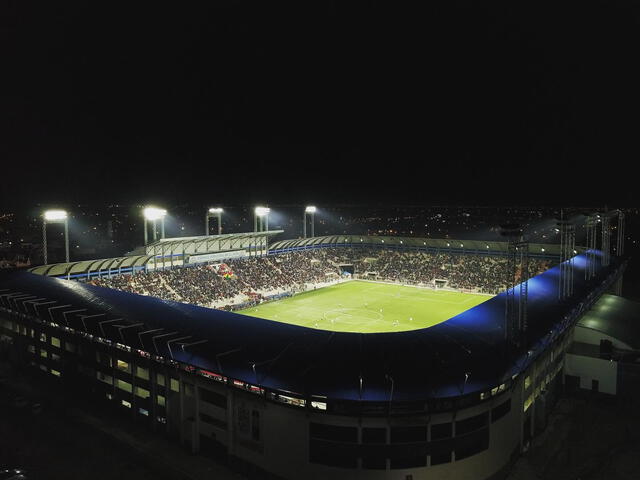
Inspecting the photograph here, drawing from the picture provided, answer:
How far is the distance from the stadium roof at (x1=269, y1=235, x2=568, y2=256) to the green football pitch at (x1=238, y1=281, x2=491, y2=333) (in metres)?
9.47

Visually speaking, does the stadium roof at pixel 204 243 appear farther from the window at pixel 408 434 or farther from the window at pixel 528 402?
the window at pixel 408 434

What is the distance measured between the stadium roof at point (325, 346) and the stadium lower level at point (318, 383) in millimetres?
66

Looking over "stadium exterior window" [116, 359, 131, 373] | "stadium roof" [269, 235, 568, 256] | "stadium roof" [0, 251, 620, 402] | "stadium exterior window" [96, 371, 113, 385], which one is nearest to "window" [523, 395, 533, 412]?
"stadium roof" [0, 251, 620, 402]

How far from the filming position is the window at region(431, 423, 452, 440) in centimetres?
1864

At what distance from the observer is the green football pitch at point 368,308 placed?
46.5 meters

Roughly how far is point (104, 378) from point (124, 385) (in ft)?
6.24

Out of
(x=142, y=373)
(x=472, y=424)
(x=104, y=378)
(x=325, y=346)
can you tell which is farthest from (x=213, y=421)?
(x=472, y=424)

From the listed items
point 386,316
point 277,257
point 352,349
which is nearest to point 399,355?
point 352,349

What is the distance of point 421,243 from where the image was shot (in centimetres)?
7362

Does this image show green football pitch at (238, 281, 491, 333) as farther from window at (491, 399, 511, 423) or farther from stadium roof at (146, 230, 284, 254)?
window at (491, 399, 511, 423)

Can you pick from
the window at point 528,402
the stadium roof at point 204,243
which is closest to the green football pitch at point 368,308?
the stadium roof at point 204,243

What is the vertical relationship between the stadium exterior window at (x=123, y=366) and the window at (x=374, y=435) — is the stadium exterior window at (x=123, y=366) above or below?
above

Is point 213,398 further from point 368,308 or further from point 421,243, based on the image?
point 421,243

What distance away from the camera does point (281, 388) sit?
19.7m
